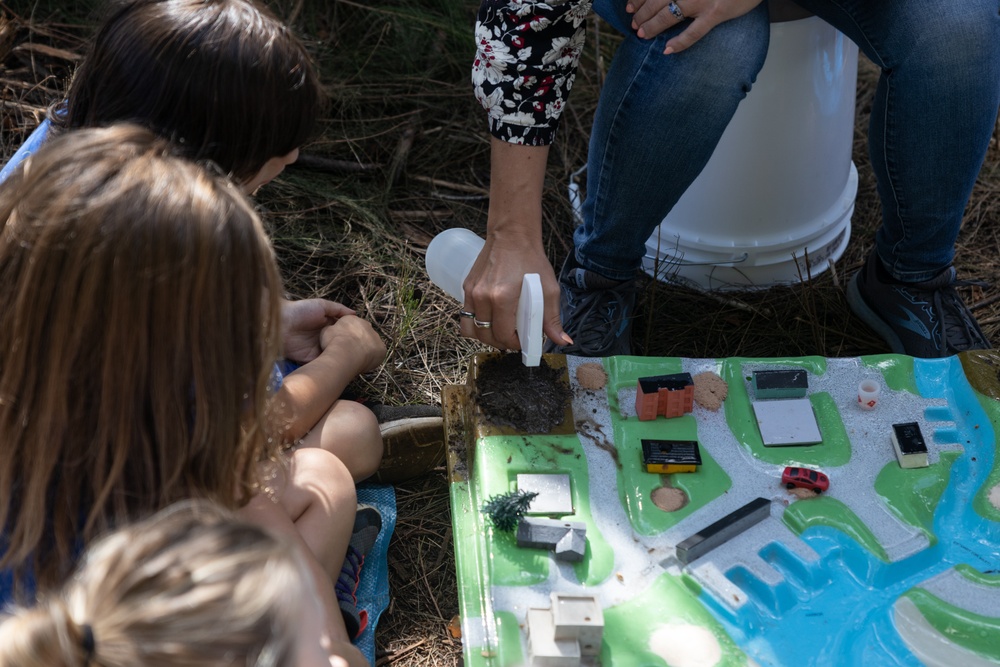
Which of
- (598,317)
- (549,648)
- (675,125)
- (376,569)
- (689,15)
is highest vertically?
(689,15)

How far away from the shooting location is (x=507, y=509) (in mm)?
1214

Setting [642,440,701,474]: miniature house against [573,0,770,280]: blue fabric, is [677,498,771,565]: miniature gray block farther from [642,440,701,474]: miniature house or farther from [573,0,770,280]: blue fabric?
[573,0,770,280]: blue fabric

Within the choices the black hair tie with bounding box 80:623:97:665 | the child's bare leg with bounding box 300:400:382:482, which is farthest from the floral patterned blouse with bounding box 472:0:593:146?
the black hair tie with bounding box 80:623:97:665

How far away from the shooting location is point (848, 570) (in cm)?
122

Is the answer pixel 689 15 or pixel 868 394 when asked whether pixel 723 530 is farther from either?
pixel 689 15

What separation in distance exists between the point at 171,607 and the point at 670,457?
2.59ft

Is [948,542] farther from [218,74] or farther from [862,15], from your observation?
[218,74]

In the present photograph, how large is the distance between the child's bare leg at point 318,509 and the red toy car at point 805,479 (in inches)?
23.1

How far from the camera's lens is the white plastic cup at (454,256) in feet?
4.91

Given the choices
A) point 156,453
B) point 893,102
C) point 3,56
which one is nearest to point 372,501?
point 156,453

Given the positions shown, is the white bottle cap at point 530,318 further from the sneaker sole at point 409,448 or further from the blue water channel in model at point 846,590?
the blue water channel in model at point 846,590

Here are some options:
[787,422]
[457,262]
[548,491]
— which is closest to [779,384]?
[787,422]

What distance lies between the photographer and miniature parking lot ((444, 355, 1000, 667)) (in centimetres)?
114

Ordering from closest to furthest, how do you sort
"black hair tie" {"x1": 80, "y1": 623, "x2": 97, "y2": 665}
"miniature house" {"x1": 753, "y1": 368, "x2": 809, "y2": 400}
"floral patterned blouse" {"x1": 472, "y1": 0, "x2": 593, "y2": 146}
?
"black hair tie" {"x1": 80, "y1": 623, "x2": 97, "y2": 665}, "floral patterned blouse" {"x1": 472, "y1": 0, "x2": 593, "y2": 146}, "miniature house" {"x1": 753, "y1": 368, "x2": 809, "y2": 400}
